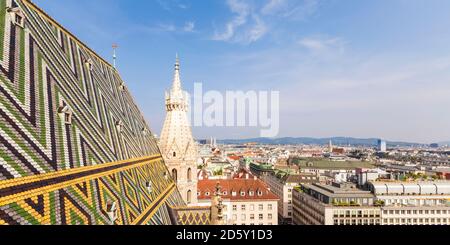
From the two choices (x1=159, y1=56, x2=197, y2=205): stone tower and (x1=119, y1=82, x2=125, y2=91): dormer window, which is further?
(x1=159, y1=56, x2=197, y2=205): stone tower

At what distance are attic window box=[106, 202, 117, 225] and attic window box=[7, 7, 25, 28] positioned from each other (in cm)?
471

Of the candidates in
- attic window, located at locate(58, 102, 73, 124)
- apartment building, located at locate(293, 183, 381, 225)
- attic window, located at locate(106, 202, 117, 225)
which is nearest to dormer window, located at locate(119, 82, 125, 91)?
attic window, located at locate(58, 102, 73, 124)

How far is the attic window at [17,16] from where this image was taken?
25.0 ft

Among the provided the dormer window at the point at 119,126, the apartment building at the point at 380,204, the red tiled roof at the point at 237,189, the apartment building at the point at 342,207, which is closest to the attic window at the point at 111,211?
the dormer window at the point at 119,126

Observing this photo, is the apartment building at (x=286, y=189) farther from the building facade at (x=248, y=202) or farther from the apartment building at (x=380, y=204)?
the building facade at (x=248, y=202)

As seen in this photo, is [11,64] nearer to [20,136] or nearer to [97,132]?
[20,136]

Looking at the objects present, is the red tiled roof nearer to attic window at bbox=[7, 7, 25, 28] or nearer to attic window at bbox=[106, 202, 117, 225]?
attic window at bbox=[106, 202, 117, 225]

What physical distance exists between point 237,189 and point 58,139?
3434cm

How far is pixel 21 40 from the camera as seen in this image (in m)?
7.67

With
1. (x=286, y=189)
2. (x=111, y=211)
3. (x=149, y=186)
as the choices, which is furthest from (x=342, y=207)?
(x=111, y=211)

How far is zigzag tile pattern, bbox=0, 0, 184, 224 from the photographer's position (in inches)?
211

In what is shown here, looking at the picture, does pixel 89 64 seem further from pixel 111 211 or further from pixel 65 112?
pixel 111 211
